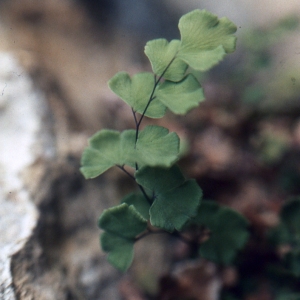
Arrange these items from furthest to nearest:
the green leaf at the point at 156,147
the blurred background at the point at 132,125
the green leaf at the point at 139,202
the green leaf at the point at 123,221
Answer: the blurred background at the point at 132,125 < the green leaf at the point at 139,202 < the green leaf at the point at 123,221 < the green leaf at the point at 156,147

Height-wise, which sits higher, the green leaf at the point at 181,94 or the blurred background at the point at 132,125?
the green leaf at the point at 181,94

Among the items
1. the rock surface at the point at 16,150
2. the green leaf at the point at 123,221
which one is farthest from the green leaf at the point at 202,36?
the rock surface at the point at 16,150

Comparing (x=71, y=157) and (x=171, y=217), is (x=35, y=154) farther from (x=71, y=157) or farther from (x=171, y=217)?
(x=171, y=217)

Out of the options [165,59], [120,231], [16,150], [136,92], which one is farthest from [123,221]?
[16,150]

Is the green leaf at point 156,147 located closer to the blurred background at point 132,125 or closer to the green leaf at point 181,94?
the green leaf at point 181,94

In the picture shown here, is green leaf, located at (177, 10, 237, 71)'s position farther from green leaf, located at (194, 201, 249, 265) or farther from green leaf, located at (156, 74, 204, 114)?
green leaf, located at (194, 201, 249, 265)

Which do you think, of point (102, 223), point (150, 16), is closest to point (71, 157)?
point (102, 223)

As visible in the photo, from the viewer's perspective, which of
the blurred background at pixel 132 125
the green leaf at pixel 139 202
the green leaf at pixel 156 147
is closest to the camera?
the green leaf at pixel 156 147

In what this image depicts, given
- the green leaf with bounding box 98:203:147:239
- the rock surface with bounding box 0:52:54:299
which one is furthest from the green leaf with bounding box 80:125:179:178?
the rock surface with bounding box 0:52:54:299
